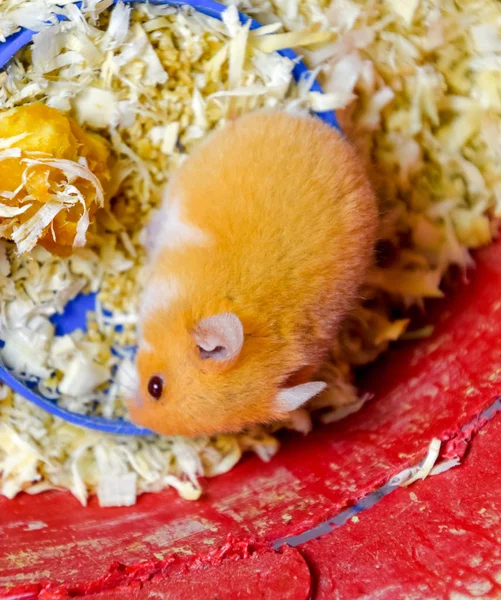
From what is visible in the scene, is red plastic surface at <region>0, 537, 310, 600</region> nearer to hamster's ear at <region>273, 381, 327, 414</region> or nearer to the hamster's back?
hamster's ear at <region>273, 381, 327, 414</region>

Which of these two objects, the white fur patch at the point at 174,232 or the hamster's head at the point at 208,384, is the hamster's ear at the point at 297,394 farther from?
the white fur patch at the point at 174,232

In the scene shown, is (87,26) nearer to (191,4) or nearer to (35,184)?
(191,4)

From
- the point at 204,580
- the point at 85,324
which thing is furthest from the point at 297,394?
the point at 85,324

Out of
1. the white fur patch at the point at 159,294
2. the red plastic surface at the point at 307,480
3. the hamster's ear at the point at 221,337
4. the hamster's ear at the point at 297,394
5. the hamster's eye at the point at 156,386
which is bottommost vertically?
the red plastic surface at the point at 307,480

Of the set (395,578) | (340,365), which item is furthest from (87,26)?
(395,578)

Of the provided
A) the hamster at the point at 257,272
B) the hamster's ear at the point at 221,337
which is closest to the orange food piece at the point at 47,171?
the hamster at the point at 257,272
